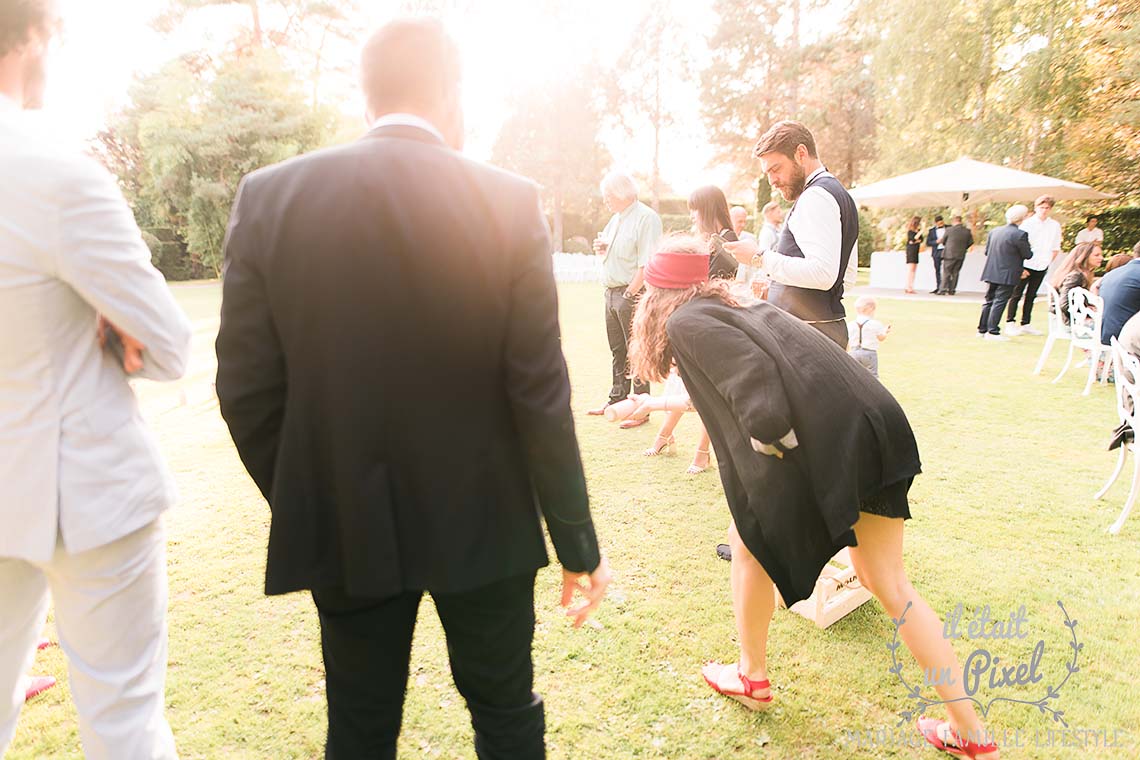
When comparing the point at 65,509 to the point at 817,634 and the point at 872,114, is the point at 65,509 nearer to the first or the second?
the point at 817,634

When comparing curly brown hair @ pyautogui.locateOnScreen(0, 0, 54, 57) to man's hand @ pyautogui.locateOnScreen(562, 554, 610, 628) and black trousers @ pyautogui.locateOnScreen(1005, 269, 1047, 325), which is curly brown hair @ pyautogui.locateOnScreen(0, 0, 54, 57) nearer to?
man's hand @ pyautogui.locateOnScreen(562, 554, 610, 628)

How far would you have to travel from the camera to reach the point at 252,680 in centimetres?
256

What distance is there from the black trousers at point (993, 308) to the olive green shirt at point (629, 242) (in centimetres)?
755

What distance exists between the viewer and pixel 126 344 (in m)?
1.41

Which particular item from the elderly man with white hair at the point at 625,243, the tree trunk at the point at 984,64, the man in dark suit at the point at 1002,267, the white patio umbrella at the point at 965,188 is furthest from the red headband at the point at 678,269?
the tree trunk at the point at 984,64

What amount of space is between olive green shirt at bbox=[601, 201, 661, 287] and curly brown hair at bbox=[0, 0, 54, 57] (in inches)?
181

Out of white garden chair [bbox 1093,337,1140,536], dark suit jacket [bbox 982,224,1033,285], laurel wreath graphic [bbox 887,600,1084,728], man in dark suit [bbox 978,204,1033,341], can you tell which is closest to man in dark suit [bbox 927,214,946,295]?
man in dark suit [bbox 978,204,1033,341]

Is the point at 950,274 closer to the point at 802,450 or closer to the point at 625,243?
the point at 625,243

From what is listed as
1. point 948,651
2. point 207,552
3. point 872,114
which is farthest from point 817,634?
point 872,114

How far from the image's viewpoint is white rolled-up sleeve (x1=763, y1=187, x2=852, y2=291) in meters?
3.25

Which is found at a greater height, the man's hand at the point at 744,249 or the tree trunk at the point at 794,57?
the tree trunk at the point at 794,57

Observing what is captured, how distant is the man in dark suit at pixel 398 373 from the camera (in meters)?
1.17

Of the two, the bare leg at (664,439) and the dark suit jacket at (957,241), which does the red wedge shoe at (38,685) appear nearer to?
the bare leg at (664,439)

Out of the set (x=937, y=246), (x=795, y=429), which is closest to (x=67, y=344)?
(x=795, y=429)
